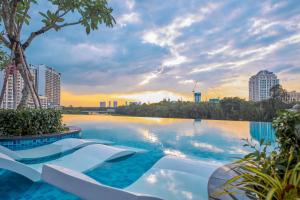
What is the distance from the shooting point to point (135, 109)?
76.5 ft

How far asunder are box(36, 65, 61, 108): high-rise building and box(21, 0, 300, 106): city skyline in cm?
61

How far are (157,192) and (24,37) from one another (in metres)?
6.98

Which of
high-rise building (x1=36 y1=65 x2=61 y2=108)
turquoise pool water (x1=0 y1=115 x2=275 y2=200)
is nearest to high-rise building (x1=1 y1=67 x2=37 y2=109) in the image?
high-rise building (x1=36 y1=65 x2=61 y2=108)

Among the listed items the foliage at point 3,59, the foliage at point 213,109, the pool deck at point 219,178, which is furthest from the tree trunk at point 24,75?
the foliage at point 213,109

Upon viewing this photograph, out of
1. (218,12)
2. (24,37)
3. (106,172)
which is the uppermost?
(218,12)

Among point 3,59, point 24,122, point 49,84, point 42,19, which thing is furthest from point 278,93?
point 3,59

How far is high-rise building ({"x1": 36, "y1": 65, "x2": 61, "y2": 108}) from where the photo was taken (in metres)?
11.0

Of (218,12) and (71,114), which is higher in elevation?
(218,12)

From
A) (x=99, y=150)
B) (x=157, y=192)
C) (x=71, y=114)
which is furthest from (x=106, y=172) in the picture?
(x=71, y=114)

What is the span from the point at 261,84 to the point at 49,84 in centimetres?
1627

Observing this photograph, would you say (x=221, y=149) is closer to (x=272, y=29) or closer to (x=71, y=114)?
(x=272, y=29)

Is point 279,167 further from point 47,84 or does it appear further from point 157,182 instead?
point 47,84

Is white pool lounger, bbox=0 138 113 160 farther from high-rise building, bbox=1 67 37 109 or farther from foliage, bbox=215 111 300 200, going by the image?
foliage, bbox=215 111 300 200

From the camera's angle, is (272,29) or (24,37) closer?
(24,37)
